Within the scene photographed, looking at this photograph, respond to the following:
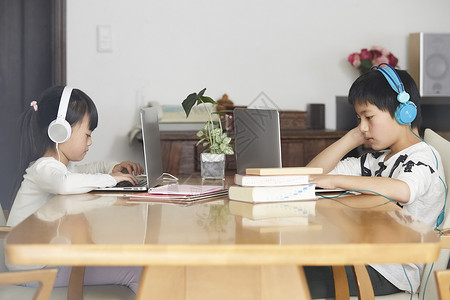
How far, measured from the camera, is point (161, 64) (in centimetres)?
352

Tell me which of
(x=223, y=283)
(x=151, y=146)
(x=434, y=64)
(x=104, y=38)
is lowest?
(x=223, y=283)

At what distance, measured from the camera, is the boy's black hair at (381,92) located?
6.02 ft

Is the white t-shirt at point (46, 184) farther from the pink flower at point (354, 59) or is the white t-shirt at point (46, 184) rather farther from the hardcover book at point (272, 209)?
the pink flower at point (354, 59)

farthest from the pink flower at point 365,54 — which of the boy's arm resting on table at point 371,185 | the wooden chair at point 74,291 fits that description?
the wooden chair at point 74,291

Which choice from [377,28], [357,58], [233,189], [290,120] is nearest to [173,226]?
[233,189]

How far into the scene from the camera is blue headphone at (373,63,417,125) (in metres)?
1.76

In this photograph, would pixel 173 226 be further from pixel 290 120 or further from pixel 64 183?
pixel 290 120

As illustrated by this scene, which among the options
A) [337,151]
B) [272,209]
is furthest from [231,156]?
[272,209]

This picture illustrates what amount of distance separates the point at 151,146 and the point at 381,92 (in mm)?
757

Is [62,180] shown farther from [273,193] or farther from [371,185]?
[371,185]

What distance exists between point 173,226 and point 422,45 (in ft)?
9.18

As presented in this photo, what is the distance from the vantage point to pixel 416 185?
5.25 feet

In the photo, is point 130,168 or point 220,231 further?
point 130,168

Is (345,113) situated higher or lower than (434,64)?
lower
